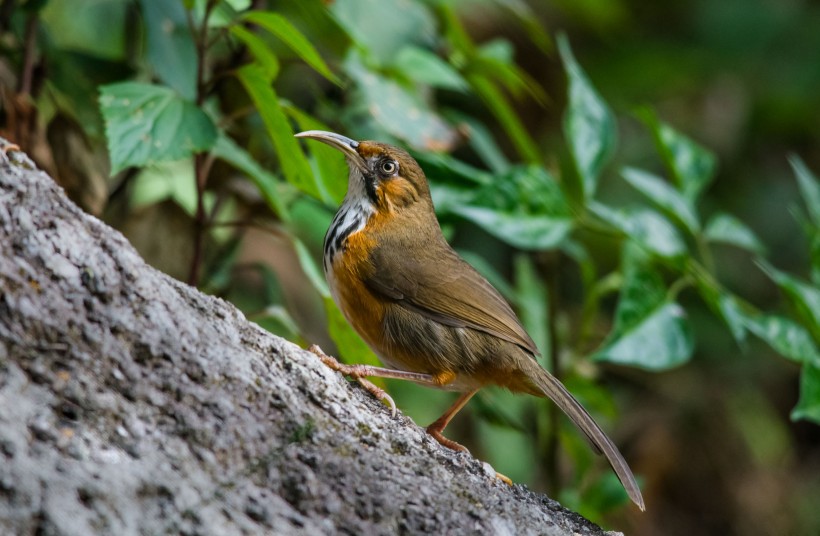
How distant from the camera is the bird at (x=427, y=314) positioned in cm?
333

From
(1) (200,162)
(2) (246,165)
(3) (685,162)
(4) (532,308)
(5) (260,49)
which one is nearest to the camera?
(5) (260,49)

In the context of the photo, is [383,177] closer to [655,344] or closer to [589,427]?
[655,344]

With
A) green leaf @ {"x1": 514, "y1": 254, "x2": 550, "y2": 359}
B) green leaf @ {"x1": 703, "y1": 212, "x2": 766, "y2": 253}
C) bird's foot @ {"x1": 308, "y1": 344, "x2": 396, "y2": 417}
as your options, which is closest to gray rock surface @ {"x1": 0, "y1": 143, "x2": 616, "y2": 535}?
bird's foot @ {"x1": 308, "y1": 344, "x2": 396, "y2": 417}

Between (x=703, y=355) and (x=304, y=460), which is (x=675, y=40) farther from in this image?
(x=304, y=460)

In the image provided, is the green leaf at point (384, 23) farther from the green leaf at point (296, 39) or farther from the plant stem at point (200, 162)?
the green leaf at point (296, 39)

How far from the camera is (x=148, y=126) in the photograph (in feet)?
10.8

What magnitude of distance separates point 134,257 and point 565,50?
2.52 m

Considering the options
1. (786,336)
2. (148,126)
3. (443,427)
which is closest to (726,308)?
(786,336)

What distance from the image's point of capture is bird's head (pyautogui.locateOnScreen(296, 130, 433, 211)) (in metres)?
3.88

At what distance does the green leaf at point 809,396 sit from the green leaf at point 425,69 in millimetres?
1766

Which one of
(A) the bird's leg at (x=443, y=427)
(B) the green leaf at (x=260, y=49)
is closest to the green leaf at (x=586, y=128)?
(A) the bird's leg at (x=443, y=427)

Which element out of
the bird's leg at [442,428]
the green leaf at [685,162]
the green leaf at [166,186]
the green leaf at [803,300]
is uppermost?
the green leaf at [685,162]

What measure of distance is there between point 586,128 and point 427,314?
123cm

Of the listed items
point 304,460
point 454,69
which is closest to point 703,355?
point 454,69
